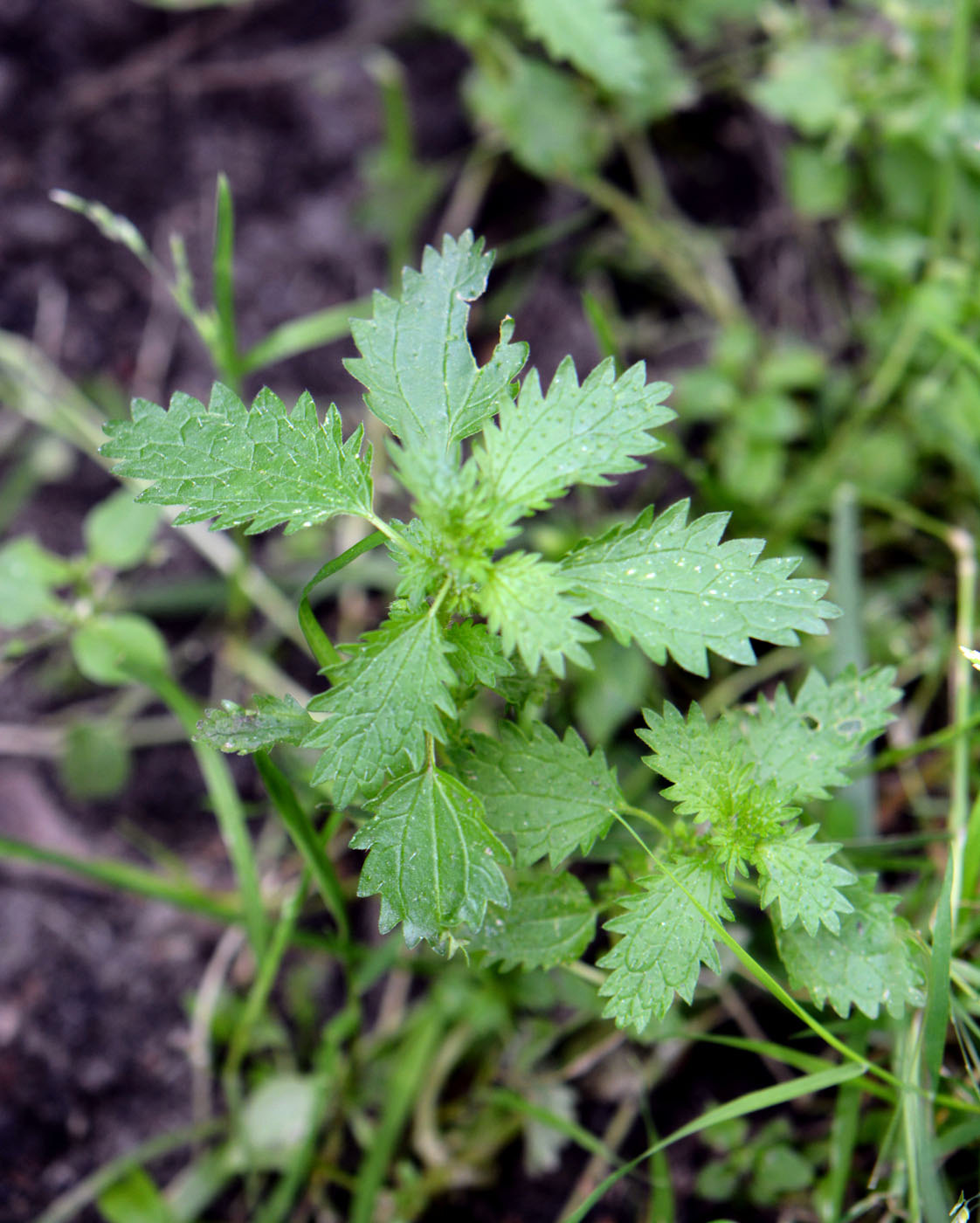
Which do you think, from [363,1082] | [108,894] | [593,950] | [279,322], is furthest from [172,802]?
[279,322]

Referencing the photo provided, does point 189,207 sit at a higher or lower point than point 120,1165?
higher

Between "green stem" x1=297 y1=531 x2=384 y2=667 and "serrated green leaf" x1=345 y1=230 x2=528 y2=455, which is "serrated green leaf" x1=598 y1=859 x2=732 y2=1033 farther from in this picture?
"serrated green leaf" x1=345 y1=230 x2=528 y2=455

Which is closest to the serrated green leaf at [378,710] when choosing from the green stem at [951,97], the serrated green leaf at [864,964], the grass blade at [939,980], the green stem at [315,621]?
the green stem at [315,621]

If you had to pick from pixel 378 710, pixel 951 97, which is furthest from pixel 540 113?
pixel 378 710

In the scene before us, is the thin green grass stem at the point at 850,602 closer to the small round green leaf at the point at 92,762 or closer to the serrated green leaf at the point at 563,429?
the serrated green leaf at the point at 563,429

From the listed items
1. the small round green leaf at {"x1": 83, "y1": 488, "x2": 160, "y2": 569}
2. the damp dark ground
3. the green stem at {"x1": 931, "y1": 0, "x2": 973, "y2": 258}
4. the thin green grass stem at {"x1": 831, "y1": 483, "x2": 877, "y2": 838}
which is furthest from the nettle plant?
the green stem at {"x1": 931, "y1": 0, "x2": 973, "y2": 258}

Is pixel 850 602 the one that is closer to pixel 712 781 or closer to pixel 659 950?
pixel 712 781

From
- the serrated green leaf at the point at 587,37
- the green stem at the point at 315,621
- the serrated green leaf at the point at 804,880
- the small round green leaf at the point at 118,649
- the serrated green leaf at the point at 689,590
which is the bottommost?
the small round green leaf at the point at 118,649

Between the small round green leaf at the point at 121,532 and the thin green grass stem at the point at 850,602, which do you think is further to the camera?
the small round green leaf at the point at 121,532
